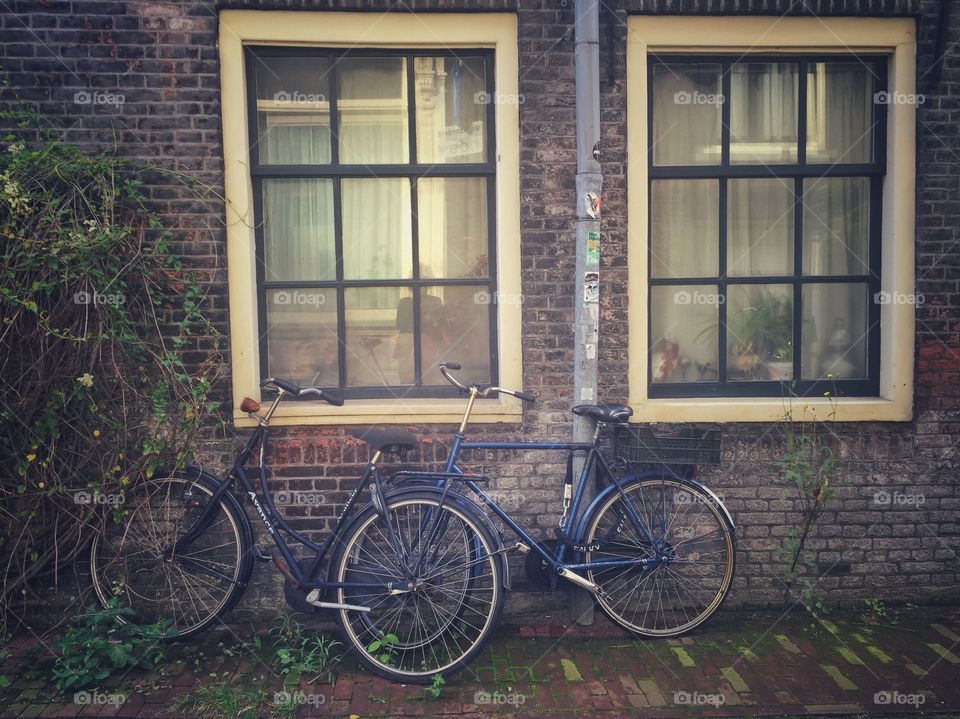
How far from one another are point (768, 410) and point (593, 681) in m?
1.98

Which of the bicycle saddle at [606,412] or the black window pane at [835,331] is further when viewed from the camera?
the black window pane at [835,331]

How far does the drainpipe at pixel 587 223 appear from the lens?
430 cm

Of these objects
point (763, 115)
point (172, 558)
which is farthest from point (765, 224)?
point (172, 558)

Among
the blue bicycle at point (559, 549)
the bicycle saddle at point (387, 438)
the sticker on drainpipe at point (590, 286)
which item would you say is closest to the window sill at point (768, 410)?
the blue bicycle at point (559, 549)

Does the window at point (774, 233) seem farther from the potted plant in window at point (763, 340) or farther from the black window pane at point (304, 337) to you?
the black window pane at point (304, 337)

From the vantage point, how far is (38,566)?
427cm

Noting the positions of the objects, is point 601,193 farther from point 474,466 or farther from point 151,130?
point 151,130

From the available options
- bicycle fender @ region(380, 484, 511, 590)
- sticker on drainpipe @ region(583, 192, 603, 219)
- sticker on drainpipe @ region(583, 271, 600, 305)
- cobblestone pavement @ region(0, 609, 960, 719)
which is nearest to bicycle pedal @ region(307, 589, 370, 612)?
cobblestone pavement @ region(0, 609, 960, 719)

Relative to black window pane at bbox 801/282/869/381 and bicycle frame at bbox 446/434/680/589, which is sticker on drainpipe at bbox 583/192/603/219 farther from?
black window pane at bbox 801/282/869/381

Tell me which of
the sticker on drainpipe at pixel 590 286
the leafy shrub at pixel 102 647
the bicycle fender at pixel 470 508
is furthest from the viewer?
the sticker on drainpipe at pixel 590 286

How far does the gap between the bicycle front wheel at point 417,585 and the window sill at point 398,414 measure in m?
0.65

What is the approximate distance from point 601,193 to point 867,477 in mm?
2446

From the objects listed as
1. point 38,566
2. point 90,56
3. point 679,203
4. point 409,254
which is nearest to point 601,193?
point 679,203

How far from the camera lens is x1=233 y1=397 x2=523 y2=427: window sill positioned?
4.54 meters
